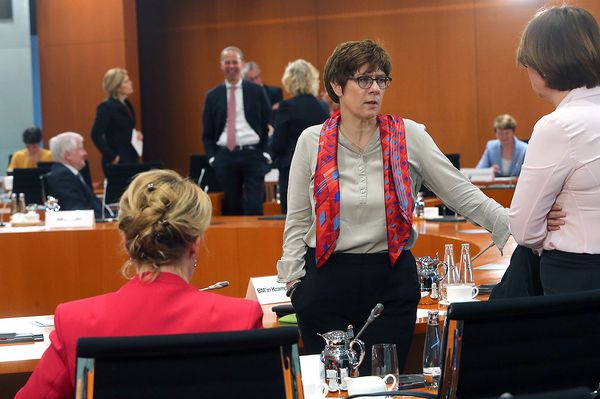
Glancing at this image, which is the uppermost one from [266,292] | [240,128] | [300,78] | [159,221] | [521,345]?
[300,78]

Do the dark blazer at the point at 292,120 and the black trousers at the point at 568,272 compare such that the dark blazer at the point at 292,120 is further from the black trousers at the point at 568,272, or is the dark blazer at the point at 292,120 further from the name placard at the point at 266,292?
the black trousers at the point at 568,272

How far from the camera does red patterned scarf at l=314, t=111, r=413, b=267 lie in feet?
9.30

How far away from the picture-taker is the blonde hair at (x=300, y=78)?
7.00 metres

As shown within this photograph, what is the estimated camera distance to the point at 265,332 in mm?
1627

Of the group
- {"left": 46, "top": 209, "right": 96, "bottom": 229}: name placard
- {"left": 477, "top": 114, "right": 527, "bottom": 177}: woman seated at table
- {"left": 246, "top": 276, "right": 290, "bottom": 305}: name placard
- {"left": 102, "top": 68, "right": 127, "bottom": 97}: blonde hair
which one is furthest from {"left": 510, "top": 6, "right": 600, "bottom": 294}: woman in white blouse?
{"left": 102, "top": 68, "right": 127, "bottom": 97}: blonde hair

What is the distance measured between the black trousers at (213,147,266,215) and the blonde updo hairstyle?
5.77 m

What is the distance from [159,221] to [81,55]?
10.3 m

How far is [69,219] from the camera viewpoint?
657 centimetres

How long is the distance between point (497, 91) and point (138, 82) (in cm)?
413

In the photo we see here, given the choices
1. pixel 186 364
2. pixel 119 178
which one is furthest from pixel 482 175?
pixel 186 364

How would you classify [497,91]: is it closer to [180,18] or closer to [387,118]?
[180,18]

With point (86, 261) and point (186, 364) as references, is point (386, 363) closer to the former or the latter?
point (186, 364)

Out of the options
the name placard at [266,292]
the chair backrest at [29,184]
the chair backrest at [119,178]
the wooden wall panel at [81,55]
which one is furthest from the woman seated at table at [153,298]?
the wooden wall panel at [81,55]

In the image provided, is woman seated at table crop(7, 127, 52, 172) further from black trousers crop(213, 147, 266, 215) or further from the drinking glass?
the drinking glass
